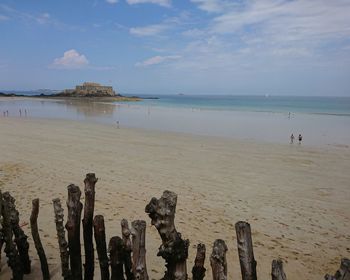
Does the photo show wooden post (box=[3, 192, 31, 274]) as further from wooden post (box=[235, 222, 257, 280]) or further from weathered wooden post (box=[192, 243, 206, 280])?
wooden post (box=[235, 222, 257, 280])

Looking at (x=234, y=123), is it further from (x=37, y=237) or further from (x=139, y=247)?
(x=139, y=247)

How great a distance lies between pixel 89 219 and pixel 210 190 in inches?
315

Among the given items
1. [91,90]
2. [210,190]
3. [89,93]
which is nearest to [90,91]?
[91,90]

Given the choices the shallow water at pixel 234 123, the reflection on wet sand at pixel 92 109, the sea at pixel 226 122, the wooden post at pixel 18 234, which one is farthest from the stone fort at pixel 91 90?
the wooden post at pixel 18 234

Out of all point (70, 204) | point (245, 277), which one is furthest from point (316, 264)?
point (70, 204)

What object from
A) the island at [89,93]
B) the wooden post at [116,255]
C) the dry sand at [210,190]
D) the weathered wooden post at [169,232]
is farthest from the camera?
the island at [89,93]

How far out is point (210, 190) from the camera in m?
12.7

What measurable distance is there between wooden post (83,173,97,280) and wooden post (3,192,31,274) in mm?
1225

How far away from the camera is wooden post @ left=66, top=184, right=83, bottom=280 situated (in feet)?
15.8

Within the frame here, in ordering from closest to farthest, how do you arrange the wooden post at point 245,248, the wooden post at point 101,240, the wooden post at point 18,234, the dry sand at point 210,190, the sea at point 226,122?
the wooden post at point 245,248, the wooden post at point 101,240, the wooden post at point 18,234, the dry sand at point 210,190, the sea at point 226,122

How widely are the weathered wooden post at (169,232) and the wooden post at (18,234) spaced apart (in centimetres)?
268

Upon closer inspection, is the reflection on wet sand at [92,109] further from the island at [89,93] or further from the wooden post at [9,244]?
the island at [89,93]

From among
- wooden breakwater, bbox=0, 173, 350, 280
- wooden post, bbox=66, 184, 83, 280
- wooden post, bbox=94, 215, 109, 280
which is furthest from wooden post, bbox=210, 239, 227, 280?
wooden post, bbox=66, 184, 83, 280

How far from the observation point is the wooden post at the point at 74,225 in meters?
4.80
